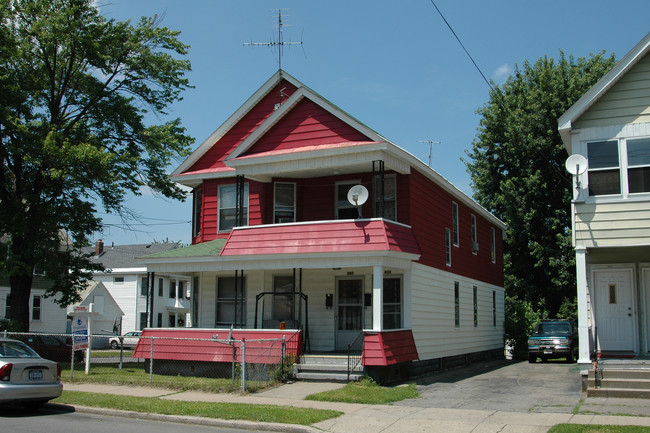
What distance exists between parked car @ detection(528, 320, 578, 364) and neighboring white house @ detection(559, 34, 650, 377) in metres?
8.49

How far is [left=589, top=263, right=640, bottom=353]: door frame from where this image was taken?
1731cm

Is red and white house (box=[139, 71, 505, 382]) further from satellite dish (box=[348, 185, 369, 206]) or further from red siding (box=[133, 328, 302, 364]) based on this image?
satellite dish (box=[348, 185, 369, 206])

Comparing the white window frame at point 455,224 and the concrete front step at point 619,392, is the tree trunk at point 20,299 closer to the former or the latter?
the white window frame at point 455,224

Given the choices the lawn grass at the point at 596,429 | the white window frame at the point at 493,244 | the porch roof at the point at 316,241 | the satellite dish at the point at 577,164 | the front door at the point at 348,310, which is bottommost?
the lawn grass at the point at 596,429

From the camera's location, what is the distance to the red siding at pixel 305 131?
1944 cm

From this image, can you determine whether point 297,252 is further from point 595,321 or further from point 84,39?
point 84,39

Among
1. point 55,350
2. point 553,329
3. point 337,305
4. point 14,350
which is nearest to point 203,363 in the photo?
point 337,305

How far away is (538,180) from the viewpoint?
34188 millimetres

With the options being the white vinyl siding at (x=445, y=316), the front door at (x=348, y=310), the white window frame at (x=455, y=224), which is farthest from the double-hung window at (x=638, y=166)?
the white window frame at (x=455, y=224)

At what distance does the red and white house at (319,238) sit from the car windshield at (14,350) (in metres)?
6.59

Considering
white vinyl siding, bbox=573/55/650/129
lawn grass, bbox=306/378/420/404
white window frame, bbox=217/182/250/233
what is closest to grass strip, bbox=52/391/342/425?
lawn grass, bbox=306/378/420/404

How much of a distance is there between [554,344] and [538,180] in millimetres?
11369

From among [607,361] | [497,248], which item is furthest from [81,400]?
[497,248]

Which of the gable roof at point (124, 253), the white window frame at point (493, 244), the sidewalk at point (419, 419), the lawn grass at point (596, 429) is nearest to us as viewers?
the lawn grass at point (596, 429)
